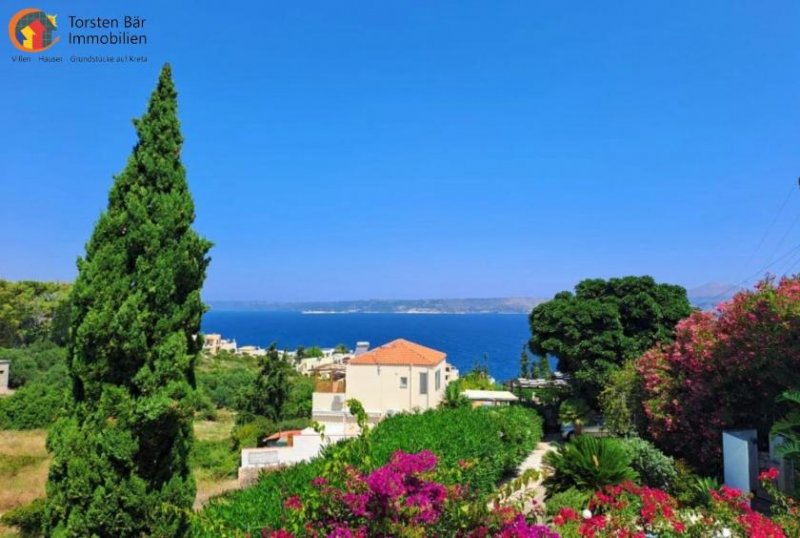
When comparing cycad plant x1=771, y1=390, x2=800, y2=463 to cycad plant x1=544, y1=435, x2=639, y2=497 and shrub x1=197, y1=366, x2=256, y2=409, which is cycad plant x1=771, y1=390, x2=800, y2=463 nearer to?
cycad plant x1=544, y1=435, x2=639, y2=497

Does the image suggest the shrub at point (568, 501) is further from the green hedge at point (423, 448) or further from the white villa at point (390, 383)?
the white villa at point (390, 383)

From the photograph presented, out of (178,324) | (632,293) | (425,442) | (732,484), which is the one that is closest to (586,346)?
(632,293)

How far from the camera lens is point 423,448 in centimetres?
840

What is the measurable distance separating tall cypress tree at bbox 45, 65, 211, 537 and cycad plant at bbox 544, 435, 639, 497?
25.1 feet

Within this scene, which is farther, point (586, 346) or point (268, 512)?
point (586, 346)

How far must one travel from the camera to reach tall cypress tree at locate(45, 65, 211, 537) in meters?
6.50

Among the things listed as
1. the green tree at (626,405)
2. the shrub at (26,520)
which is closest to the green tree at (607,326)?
the green tree at (626,405)

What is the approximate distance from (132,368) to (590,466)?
9088 millimetres

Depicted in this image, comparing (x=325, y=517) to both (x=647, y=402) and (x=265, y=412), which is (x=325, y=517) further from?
(x=265, y=412)

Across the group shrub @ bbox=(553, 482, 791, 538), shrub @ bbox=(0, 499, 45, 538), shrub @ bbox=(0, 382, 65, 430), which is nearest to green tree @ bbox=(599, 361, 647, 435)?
shrub @ bbox=(553, 482, 791, 538)

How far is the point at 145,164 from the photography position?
722 centimetres

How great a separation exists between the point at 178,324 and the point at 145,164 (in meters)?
2.44

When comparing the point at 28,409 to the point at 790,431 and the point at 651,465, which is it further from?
the point at 790,431

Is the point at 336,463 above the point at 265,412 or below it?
above
